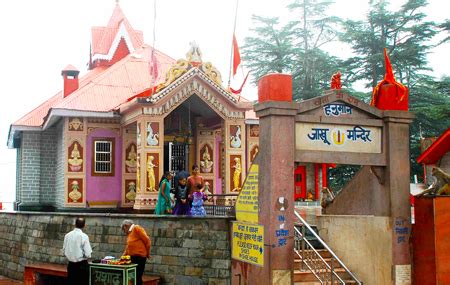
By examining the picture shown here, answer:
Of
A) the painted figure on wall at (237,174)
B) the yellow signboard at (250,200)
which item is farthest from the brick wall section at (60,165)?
the yellow signboard at (250,200)

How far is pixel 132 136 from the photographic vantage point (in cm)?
2134

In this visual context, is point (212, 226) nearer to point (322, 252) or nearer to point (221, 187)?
point (322, 252)

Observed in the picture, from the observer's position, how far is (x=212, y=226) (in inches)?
494

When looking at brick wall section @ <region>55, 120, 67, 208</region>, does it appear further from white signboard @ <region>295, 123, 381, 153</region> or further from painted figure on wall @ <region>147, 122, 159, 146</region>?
white signboard @ <region>295, 123, 381, 153</region>

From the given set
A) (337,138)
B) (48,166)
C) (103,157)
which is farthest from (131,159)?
(337,138)

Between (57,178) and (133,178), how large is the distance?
387 cm

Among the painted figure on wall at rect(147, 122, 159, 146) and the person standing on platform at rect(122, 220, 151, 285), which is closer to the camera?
the person standing on platform at rect(122, 220, 151, 285)

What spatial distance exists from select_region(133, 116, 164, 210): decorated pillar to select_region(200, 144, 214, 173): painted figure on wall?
3.19 metres

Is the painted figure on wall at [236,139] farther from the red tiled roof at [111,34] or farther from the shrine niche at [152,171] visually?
the red tiled roof at [111,34]

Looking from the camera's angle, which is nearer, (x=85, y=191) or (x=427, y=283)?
(x=427, y=283)

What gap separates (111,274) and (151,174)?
26.7 ft

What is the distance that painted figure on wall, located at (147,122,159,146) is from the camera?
62.3 ft

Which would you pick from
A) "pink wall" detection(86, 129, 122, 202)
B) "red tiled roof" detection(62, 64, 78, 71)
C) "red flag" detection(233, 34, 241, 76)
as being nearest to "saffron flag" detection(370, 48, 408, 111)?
"red flag" detection(233, 34, 241, 76)

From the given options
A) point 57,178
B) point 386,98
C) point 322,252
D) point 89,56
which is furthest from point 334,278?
point 89,56
